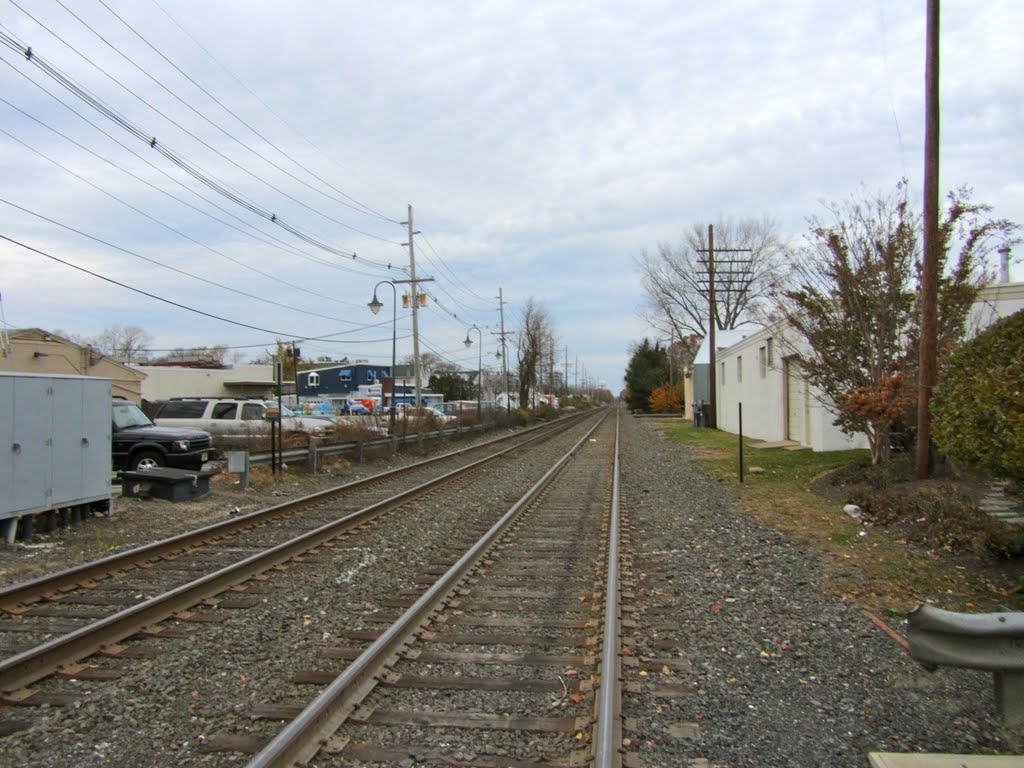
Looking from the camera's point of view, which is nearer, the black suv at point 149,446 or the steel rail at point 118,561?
the steel rail at point 118,561

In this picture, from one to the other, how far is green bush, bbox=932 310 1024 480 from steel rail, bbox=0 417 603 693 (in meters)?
7.24

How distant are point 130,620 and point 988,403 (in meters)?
7.71

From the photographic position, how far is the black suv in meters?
15.6

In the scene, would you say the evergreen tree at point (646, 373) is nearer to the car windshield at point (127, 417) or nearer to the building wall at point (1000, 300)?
the building wall at point (1000, 300)

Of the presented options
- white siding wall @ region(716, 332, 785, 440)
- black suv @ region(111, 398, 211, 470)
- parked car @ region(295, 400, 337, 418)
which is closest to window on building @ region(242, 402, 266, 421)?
black suv @ region(111, 398, 211, 470)

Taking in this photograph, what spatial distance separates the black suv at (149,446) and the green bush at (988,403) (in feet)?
44.6

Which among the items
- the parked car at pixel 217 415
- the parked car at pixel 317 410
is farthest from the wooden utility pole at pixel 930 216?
the parked car at pixel 317 410

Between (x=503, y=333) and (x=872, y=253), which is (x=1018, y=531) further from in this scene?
(x=503, y=333)

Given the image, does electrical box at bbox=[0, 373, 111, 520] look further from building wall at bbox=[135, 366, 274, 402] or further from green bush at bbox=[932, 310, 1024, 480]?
building wall at bbox=[135, 366, 274, 402]

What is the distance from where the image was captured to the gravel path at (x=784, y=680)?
396 cm

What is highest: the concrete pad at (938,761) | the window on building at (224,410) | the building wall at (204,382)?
the building wall at (204,382)

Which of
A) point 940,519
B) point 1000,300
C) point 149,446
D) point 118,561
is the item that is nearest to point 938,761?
point 940,519

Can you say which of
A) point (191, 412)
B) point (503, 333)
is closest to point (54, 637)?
point (191, 412)

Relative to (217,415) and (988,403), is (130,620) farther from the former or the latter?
(217,415)
